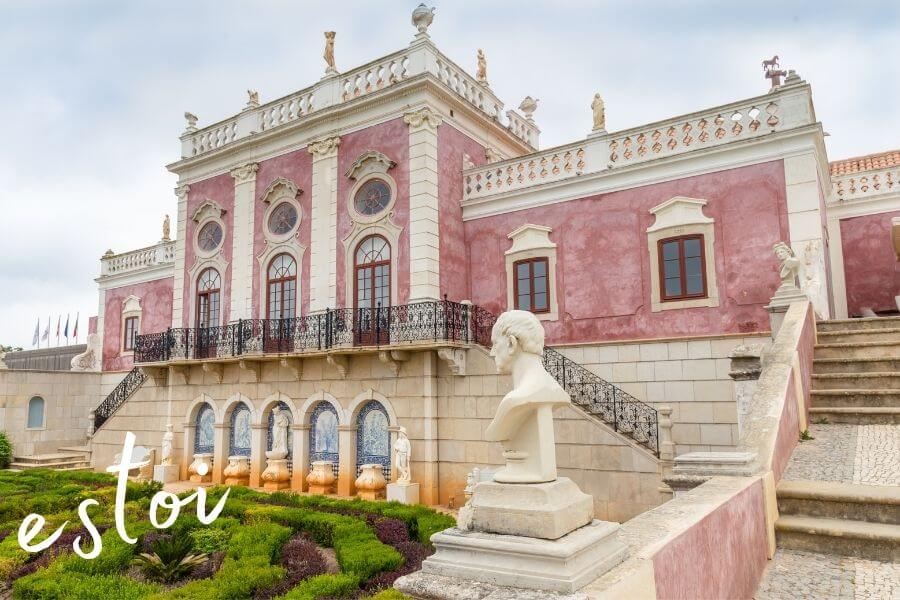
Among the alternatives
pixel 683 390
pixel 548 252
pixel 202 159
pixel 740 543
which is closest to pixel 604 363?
pixel 683 390

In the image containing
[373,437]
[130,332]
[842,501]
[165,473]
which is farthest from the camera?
[130,332]

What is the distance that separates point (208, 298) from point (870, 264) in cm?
1823

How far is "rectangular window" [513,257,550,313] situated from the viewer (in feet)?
49.6

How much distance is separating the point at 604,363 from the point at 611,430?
246cm

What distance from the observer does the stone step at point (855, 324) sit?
35.4 ft

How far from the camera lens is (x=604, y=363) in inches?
552

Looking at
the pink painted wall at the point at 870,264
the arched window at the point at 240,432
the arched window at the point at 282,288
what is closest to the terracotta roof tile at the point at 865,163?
the pink painted wall at the point at 870,264

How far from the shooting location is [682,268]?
1345 centimetres

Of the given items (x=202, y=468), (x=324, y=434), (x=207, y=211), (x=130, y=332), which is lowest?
(x=202, y=468)

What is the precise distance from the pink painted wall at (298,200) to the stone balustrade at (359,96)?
1.04 meters

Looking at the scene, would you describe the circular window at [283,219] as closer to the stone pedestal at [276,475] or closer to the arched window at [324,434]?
the arched window at [324,434]

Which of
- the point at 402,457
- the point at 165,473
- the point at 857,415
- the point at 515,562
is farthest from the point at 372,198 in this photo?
the point at 515,562

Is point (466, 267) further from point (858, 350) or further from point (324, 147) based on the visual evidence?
point (858, 350)

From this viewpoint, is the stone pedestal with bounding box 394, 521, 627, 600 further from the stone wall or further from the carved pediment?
the stone wall
